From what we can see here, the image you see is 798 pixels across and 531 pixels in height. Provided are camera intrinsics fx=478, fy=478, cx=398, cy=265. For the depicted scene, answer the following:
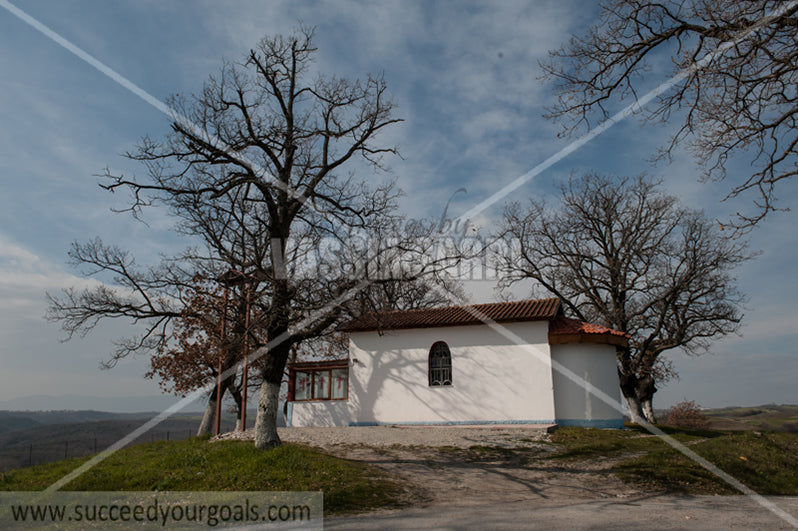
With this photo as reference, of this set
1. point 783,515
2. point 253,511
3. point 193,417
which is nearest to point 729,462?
point 783,515

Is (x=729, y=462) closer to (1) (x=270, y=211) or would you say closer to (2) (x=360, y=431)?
(2) (x=360, y=431)

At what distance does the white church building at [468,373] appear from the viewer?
61.6ft

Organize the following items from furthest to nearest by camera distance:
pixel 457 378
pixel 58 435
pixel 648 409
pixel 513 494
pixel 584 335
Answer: pixel 58 435
pixel 648 409
pixel 457 378
pixel 584 335
pixel 513 494

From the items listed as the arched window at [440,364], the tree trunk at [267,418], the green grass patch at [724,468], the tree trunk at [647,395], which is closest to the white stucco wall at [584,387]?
the arched window at [440,364]

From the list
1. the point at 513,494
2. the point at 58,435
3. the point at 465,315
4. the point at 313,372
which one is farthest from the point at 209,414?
the point at 58,435

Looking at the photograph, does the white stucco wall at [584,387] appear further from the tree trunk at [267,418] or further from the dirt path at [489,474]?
the tree trunk at [267,418]

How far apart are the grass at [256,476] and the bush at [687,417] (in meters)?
35.8

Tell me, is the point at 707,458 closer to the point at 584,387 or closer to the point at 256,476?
the point at 584,387

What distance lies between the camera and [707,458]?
11.6m

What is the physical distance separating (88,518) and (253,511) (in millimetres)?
2974

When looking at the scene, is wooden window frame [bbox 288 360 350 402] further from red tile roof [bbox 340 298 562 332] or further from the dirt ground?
the dirt ground

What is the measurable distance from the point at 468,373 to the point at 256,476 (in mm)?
11770

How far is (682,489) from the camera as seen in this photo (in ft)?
32.2

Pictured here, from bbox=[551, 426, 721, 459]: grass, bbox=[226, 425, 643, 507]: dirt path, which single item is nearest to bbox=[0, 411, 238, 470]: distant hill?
bbox=[226, 425, 643, 507]: dirt path
